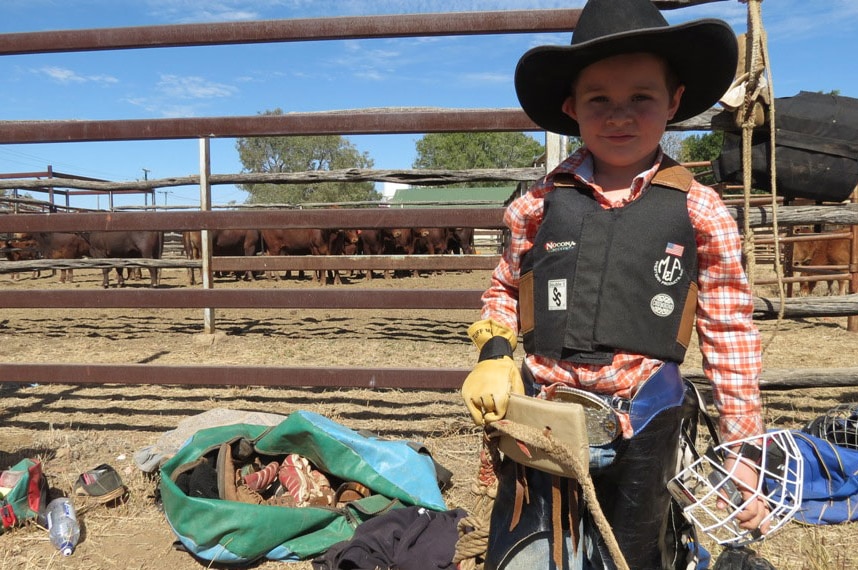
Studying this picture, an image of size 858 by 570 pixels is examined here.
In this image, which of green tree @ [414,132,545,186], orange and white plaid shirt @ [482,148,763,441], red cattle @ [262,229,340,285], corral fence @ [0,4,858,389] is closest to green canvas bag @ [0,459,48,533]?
corral fence @ [0,4,858,389]

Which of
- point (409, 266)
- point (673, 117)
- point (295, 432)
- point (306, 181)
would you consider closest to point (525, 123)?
point (673, 117)

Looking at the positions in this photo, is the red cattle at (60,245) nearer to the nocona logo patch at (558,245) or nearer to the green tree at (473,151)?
the nocona logo patch at (558,245)

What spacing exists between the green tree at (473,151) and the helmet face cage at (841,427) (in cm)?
6008

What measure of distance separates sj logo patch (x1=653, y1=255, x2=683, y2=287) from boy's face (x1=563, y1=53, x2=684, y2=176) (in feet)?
0.82

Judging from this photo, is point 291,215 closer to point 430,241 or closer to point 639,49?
point 639,49

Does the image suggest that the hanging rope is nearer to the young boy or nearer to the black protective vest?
the young boy

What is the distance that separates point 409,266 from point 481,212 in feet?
16.0

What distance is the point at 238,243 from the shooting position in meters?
17.3

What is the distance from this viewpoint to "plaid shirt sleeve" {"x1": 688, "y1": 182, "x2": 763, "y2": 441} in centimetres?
138

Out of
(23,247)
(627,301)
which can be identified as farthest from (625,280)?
(23,247)

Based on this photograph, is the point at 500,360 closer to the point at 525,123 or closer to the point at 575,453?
the point at 575,453

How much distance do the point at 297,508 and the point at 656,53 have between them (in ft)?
6.47

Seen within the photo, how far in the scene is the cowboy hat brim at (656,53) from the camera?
1.32m

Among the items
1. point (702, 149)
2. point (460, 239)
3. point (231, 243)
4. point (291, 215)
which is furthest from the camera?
point (702, 149)
